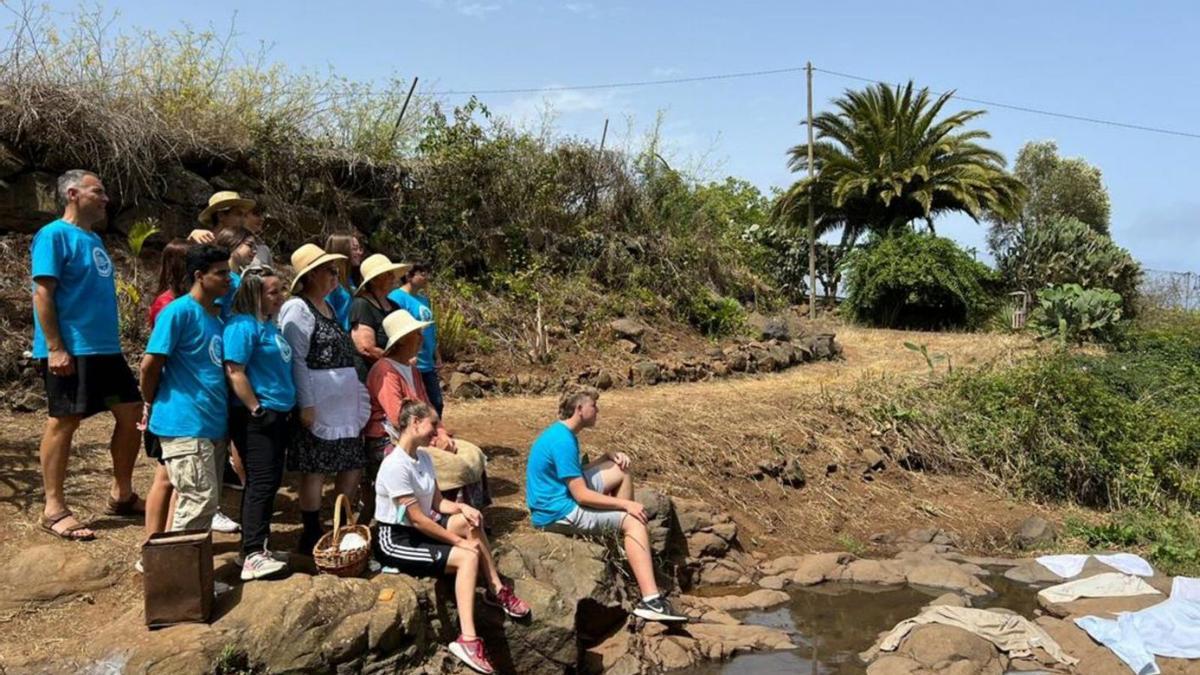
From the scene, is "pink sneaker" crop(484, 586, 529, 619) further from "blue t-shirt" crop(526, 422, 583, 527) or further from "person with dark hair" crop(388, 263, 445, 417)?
"person with dark hair" crop(388, 263, 445, 417)

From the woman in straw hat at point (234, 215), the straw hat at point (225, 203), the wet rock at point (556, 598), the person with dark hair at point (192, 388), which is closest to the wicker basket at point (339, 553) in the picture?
the person with dark hair at point (192, 388)

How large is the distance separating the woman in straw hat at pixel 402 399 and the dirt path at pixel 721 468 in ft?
2.59

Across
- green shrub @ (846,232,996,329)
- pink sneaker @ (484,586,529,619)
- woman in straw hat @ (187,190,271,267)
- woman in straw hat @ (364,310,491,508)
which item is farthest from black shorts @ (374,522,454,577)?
green shrub @ (846,232,996,329)

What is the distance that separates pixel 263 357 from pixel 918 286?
618 inches

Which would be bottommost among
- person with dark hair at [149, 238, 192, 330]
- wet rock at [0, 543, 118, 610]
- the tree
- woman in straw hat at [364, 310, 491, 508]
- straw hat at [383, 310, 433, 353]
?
wet rock at [0, 543, 118, 610]

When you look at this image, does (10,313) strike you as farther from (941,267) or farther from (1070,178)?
(1070,178)

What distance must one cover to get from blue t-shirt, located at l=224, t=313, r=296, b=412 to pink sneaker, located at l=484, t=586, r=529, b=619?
56.4 inches

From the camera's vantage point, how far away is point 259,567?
426 cm

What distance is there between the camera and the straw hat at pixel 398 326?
4.88 meters

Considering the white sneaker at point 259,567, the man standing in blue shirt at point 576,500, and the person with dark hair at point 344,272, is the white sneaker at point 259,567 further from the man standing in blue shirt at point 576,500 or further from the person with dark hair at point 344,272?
the man standing in blue shirt at point 576,500

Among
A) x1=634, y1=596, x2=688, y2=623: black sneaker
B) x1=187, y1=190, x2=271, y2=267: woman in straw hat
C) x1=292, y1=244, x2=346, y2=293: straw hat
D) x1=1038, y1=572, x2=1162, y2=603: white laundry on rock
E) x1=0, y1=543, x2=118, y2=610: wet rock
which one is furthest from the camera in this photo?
x1=1038, y1=572, x2=1162, y2=603: white laundry on rock

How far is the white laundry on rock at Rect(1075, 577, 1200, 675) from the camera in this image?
550 cm

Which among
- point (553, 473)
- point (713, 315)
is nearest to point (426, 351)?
point (553, 473)

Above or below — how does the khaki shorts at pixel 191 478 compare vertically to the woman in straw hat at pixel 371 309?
below
